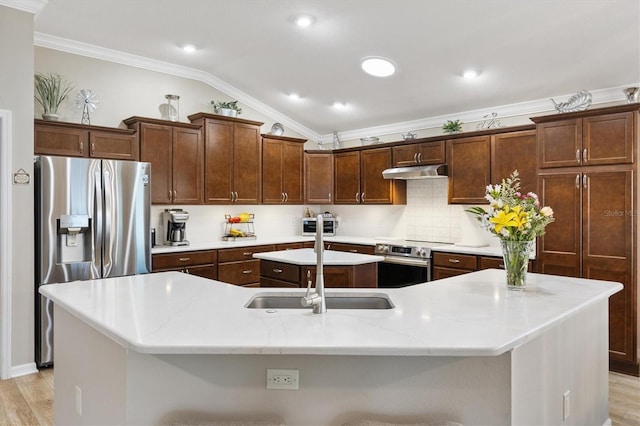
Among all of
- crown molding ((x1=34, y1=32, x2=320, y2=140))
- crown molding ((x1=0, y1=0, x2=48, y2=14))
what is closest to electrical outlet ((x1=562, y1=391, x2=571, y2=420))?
crown molding ((x1=0, y1=0, x2=48, y2=14))

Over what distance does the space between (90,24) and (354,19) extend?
7.93 feet

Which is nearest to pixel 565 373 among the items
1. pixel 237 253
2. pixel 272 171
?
pixel 237 253

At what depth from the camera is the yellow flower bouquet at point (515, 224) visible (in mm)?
2281

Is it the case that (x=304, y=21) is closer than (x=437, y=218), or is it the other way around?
(x=304, y=21)

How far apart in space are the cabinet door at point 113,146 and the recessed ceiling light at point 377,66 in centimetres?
247

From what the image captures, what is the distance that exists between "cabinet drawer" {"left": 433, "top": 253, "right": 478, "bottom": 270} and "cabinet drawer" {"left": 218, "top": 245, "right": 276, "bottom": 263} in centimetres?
204

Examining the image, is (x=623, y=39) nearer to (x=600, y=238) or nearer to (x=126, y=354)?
(x=600, y=238)

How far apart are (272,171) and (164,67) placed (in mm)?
1786

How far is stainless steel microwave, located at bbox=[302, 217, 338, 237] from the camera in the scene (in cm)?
642

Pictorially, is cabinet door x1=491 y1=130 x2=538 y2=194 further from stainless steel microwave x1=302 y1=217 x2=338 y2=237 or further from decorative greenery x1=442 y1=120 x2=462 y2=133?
stainless steel microwave x1=302 y1=217 x2=338 y2=237

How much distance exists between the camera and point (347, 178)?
6.25 meters

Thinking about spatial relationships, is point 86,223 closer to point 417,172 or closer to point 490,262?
point 417,172

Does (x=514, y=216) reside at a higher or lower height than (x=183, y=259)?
higher

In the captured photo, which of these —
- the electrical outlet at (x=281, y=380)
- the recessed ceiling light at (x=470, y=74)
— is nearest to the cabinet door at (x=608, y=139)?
the recessed ceiling light at (x=470, y=74)
